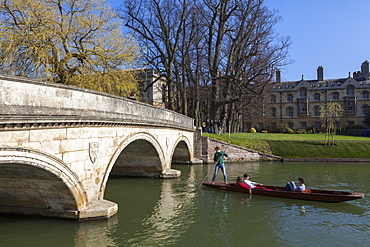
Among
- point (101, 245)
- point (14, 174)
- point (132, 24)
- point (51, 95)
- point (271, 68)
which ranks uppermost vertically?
point (132, 24)

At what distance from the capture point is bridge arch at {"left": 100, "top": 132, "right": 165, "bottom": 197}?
1364cm

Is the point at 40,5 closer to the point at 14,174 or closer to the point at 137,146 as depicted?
the point at 137,146

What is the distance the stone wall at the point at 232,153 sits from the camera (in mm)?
21750

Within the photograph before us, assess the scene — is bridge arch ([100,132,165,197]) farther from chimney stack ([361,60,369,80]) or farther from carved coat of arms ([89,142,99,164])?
chimney stack ([361,60,369,80])

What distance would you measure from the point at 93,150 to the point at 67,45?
26.6ft

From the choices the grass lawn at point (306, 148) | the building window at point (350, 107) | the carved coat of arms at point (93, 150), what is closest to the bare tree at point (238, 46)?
the grass lawn at point (306, 148)

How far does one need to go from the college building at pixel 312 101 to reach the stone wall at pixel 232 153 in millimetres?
24524

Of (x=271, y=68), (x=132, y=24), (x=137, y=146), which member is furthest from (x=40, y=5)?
(x=271, y=68)

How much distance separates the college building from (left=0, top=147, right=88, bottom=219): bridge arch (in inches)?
1639

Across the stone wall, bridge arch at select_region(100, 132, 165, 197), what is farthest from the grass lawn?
bridge arch at select_region(100, 132, 165, 197)

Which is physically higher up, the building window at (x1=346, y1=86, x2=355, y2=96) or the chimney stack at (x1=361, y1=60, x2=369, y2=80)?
the chimney stack at (x1=361, y1=60, x2=369, y2=80)

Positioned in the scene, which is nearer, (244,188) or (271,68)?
(244,188)

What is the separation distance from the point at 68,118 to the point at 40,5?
848 cm

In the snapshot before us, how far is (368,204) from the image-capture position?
1006 cm
